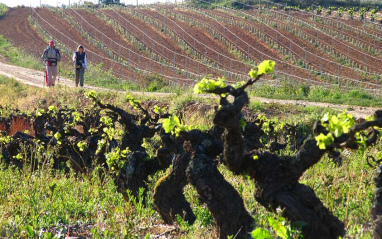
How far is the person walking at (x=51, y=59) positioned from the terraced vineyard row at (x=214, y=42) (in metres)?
11.1

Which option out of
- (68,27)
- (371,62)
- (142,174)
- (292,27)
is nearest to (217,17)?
(292,27)

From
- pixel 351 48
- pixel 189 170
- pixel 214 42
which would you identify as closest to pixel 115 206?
pixel 189 170

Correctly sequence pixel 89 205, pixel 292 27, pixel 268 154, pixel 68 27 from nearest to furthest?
pixel 268 154 → pixel 89 205 → pixel 292 27 → pixel 68 27

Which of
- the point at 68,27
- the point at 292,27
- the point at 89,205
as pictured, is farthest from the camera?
the point at 68,27

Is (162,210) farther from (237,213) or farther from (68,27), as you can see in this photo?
(68,27)

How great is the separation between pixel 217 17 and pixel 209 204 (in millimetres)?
45165

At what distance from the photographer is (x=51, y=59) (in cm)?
1861

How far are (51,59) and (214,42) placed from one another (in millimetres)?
24217

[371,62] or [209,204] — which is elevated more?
Answer: [209,204]

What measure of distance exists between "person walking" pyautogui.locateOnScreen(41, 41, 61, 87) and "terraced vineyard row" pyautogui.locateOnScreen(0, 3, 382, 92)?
11.1 meters

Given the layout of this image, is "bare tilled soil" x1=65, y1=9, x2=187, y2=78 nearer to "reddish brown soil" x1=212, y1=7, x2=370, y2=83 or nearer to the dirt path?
the dirt path

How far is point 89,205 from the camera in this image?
549 centimetres

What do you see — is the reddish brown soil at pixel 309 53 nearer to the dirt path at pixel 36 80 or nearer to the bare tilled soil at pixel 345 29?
the bare tilled soil at pixel 345 29

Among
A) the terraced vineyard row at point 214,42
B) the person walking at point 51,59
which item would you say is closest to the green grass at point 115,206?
the person walking at point 51,59
